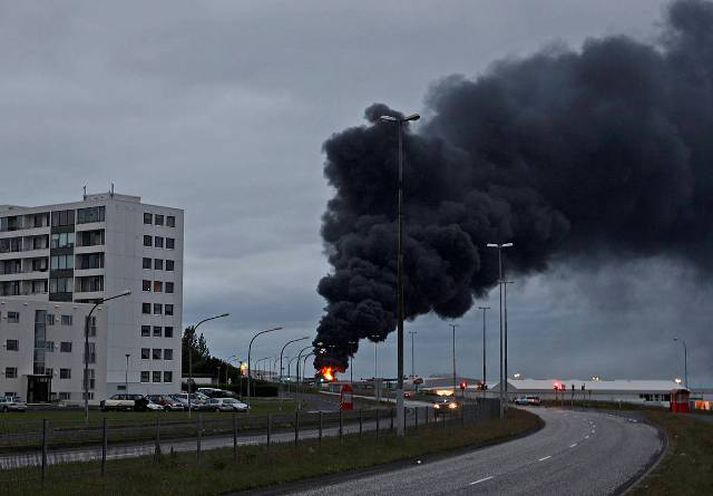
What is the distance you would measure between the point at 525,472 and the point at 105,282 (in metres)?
112

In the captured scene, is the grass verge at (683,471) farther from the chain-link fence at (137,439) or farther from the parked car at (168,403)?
the parked car at (168,403)

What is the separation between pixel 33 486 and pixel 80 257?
393 feet

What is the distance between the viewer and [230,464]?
105 ft

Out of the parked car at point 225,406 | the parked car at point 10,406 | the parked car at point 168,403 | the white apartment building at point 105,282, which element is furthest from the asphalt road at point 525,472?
the white apartment building at point 105,282

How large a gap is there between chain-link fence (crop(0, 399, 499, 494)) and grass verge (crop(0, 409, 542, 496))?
24 centimetres

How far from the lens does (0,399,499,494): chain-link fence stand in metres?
29.2

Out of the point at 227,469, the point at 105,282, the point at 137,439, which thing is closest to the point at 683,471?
the point at 227,469

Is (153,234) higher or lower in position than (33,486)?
higher

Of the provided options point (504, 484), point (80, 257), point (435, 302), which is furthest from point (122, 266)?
point (504, 484)

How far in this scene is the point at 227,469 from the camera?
3062cm

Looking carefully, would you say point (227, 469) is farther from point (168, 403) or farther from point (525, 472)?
point (168, 403)

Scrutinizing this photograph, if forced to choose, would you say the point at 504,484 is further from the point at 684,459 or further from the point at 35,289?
the point at 35,289

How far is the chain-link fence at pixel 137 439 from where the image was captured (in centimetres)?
2919

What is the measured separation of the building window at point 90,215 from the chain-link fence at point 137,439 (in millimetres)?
71956
